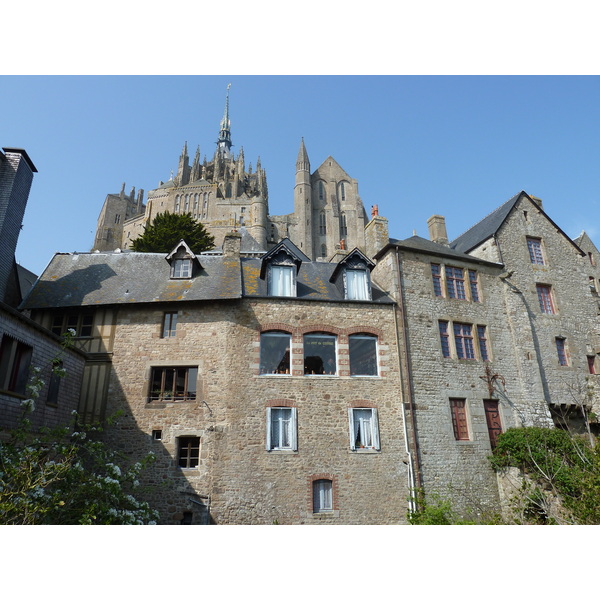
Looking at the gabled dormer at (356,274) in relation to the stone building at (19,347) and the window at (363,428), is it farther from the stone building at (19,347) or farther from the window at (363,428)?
the stone building at (19,347)

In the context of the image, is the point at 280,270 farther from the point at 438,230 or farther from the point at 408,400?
the point at 438,230

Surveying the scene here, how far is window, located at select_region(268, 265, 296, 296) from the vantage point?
1471 centimetres

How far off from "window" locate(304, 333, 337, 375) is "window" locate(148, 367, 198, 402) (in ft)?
11.5

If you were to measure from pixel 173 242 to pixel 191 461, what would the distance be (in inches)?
812

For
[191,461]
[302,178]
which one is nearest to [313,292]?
[191,461]

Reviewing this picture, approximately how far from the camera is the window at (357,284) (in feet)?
49.4

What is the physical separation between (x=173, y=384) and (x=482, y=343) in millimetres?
10653

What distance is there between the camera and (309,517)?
12164 mm

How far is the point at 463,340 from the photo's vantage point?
611 inches

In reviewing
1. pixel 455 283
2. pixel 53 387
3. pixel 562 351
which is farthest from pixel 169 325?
pixel 562 351

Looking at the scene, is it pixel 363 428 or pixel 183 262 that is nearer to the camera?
pixel 363 428

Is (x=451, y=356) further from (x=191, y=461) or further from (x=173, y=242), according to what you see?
(x=173, y=242)

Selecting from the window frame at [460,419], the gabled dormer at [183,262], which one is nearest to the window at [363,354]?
the window frame at [460,419]

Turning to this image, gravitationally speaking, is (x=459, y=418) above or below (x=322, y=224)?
below
